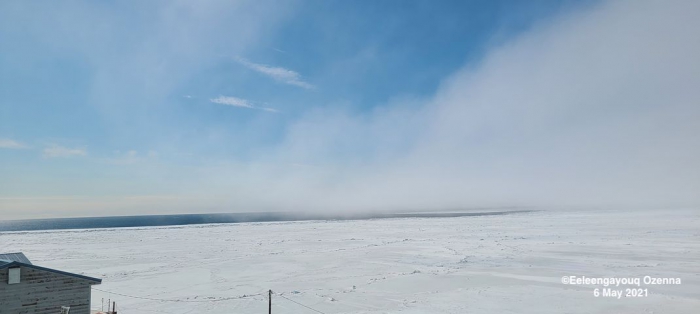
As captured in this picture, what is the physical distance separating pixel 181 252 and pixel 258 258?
1122cm

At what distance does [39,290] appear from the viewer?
13.0m

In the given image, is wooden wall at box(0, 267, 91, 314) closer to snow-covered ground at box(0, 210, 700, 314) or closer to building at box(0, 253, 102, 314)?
building at box(0, 253, 102, 314)

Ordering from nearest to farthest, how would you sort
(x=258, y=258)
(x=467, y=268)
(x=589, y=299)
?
(x=589, y=299) → (x=467, y=268) → (x=258, y=258)

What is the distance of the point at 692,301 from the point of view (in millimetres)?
16953

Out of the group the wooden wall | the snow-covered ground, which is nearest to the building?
the wooden wall

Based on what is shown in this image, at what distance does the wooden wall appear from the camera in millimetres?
12430

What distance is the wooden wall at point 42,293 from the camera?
12430mm

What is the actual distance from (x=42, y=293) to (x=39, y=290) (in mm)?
146

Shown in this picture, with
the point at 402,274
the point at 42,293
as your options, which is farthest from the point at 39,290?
the point at 402,274

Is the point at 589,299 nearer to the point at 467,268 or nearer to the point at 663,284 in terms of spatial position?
the point at 663,284

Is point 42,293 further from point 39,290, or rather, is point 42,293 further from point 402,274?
point 402,274

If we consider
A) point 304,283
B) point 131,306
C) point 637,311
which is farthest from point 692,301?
point 131,306

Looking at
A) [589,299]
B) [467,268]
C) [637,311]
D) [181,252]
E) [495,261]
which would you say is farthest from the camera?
[181,252]

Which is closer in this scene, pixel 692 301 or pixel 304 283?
pixel 692 301
